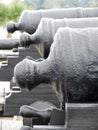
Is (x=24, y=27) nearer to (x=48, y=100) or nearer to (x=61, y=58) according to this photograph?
(x=48, y=100)

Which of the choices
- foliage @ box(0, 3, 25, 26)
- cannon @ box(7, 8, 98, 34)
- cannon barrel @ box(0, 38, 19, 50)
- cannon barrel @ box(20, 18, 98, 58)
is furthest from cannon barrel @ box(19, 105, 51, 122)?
foliage @ box(0, 3, 25, 26)

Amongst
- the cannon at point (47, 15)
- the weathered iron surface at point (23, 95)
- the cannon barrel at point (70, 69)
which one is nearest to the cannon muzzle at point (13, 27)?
the cannon at point (47, 15)

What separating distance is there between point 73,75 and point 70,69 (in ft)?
0.08

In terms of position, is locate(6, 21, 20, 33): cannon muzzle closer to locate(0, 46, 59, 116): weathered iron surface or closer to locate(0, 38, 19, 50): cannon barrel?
locate(0, 46, 59, 116): weathered iron surface

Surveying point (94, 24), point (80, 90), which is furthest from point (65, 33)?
point (94, 24)

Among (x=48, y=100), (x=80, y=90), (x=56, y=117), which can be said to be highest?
(x=80, y=90)

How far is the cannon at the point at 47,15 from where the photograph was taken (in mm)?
3713

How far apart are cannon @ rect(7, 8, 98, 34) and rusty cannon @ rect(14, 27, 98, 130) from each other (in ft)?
6.11

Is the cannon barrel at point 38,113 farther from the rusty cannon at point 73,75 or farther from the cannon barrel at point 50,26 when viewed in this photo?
the cannon barrel at point 50,26

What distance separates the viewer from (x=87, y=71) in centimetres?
183

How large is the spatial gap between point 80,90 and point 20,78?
232 millimetres

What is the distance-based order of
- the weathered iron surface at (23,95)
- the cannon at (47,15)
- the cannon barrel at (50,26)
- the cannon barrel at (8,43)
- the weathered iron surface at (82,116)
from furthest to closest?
the cannon barrel at (8,43), the weathered iron surface at (23,95), the cannon at (47,15), the cannon barrel at (50,26), the weathered iron surface at (82,116)

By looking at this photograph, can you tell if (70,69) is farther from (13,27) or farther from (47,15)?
(13,27)

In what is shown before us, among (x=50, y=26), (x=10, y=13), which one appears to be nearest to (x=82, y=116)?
(x=50, y=26)
